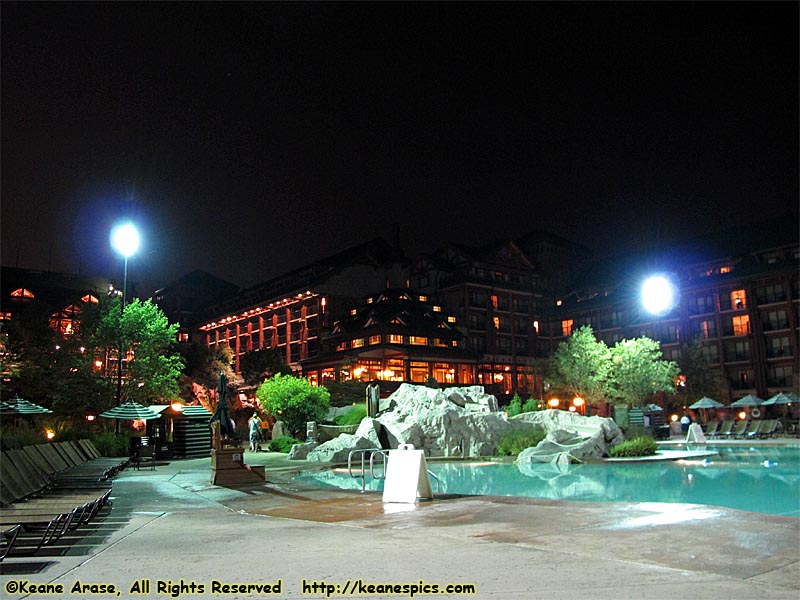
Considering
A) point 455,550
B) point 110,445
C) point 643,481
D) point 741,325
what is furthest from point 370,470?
point 741,325

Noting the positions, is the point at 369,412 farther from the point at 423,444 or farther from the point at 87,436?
the point at 87,436

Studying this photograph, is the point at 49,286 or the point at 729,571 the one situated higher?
the point at 49,286

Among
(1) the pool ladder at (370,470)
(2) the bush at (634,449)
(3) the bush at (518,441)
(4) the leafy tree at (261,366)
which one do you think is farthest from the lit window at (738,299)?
(1) the pool ladder at (370,470)

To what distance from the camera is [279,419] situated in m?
38.4

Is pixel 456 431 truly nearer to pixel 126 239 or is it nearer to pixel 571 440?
pixel 571 440

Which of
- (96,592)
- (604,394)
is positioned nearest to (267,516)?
(96,592)

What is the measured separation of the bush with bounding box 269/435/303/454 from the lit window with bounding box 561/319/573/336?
185 ft

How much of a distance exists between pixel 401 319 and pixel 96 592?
6253 centimetres

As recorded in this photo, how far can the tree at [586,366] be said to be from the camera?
57284 millimetres

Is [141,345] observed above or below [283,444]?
above

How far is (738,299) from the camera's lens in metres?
67.6

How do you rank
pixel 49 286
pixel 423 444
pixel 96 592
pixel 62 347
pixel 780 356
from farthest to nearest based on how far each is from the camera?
pixel 49 286 < pixel 780 356 < pixel 62 347 < pixel 423 444 < pixel 96 592

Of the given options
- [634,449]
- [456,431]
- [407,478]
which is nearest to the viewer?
[407,478]

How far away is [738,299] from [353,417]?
4700cm
